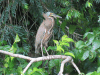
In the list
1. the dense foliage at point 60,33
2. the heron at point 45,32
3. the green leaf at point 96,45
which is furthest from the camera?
the heron at point 45,32

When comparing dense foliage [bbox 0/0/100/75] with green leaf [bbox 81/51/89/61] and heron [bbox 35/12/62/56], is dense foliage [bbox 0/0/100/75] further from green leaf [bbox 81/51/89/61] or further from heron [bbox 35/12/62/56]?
heron [bbox 35/12/62/56]

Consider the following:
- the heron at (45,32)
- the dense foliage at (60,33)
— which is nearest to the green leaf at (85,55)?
the dense foliage at (60,33)

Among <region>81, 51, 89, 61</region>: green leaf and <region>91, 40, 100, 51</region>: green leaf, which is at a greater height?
<region>91, 40, 100, 51</region>: green leaf

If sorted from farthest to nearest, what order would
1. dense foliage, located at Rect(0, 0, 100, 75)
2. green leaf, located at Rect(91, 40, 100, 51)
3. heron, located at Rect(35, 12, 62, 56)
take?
heron, located at Rect(35, 12, 62, 56)
dense foliage, located at Rect(0, 0, 100, 75)
green leaf, located at Rect(91, 40, 100, 51)

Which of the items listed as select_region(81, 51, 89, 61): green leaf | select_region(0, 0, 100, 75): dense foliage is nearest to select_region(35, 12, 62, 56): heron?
select_region(0, 0, 100, 75): dense foliage

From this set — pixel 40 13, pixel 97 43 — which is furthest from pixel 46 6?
pixel 97 43

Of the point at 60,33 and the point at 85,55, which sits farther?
the point at 60,33

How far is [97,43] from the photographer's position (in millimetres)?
1133

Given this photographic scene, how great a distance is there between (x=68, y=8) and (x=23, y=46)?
738 millimetres

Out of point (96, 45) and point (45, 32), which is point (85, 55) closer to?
point (96, 45)

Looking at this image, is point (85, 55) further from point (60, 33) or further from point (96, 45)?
point (60, 33)

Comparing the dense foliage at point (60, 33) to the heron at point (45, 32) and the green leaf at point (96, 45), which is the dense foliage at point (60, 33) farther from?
the heron at point (45, 32)

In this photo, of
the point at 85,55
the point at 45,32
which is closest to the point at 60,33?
the point at 45,32

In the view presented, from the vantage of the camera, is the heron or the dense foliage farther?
the heron
